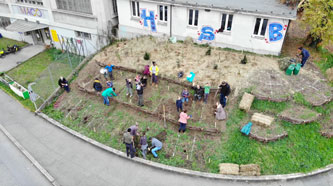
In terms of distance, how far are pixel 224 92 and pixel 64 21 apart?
1972 centimetres

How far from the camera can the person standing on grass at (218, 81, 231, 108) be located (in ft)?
50.0

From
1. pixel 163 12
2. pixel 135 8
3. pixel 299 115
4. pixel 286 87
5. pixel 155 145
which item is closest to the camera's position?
pixel 155 145

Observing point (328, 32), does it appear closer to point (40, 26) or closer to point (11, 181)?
point (11, 181)

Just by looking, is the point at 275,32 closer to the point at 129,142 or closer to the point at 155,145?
the point at 155,145

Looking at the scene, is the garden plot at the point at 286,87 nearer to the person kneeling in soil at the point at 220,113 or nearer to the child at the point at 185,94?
the person kneeling in soil at the point at 220,113

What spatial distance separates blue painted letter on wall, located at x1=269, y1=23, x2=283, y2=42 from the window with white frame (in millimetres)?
3223

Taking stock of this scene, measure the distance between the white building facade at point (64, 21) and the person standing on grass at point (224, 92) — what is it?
14.1m

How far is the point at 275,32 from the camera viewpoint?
61.9 ft

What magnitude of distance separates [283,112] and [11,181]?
1672cm

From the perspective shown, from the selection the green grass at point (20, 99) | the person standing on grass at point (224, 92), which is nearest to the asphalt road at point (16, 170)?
the green grass at point (20, 99)

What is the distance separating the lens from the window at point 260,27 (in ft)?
62.1

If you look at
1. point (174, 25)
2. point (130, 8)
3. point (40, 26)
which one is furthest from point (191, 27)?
point (40, 26)

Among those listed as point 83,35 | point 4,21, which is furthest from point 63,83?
point 4,21

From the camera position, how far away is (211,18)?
20344 mm
